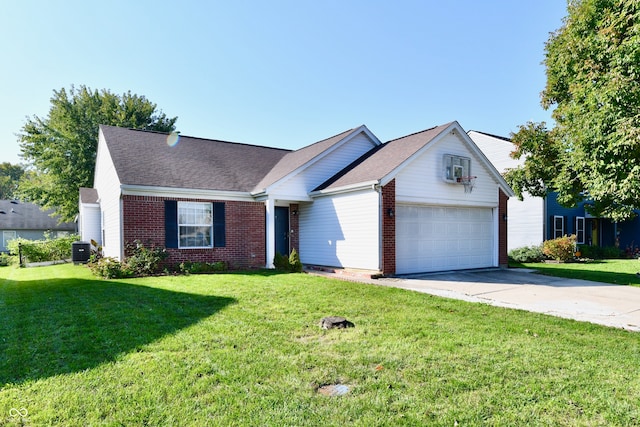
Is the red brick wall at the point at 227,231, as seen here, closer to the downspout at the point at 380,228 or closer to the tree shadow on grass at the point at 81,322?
the tree shadow on grass at the point at 81,322

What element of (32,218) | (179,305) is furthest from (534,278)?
(32,218)

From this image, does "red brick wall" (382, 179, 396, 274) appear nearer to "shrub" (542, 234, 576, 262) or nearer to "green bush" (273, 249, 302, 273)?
"green bush" (273, 249, 302, 273)

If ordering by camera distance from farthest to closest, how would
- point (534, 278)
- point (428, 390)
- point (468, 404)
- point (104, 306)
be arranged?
1. point (534, 278)
2. point (104, 306)
3. point (428, 390)
4. point (468, 404)

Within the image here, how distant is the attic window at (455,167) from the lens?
12.7 m

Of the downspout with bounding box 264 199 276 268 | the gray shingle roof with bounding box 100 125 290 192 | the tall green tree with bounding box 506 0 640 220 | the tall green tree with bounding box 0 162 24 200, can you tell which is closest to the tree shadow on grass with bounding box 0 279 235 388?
the gray shingle roof with bounding box 100 125 290 192

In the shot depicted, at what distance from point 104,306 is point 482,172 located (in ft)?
41.7

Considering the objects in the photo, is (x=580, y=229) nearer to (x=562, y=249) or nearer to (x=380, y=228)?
(x=562, y=249)

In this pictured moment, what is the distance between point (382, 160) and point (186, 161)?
7494mm

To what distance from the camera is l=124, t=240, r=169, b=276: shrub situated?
10900 mm

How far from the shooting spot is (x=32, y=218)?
34.2m

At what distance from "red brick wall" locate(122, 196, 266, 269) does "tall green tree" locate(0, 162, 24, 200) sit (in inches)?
2318

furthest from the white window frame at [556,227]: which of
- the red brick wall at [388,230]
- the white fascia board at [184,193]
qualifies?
the white fascia board at [184,193]

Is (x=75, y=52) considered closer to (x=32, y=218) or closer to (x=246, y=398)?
(x=246, y=398)

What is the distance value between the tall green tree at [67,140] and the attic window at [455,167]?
24.3 metres
